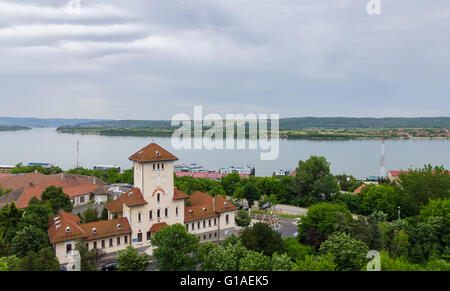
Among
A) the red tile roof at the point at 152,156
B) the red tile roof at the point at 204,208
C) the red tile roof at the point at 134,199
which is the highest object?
the red tile roof at the point at 152,156

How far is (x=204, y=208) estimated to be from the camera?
1906 cm

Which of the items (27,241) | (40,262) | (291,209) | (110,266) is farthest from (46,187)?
(291,209)

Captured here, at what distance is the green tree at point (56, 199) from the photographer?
63.9ft

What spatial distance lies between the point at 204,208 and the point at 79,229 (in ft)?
23.3

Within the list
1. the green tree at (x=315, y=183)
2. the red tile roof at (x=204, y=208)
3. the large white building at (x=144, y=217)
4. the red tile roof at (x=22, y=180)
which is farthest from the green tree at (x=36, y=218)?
the green tree at (x=315, y=183)

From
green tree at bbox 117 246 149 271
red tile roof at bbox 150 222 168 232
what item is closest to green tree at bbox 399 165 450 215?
red tile roof at bbox 150 222 168 232

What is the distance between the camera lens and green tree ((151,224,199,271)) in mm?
12141

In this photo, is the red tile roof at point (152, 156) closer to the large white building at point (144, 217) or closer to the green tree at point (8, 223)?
the large white building at point (144, 217)

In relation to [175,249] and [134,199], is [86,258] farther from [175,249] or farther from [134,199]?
[134,199]

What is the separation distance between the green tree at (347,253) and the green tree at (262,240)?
2.22 metres

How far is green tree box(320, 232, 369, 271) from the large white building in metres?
8.09
